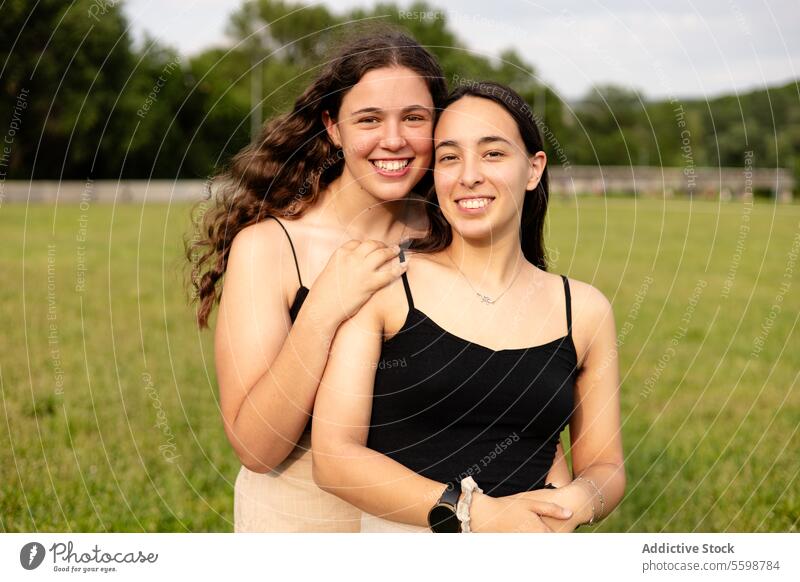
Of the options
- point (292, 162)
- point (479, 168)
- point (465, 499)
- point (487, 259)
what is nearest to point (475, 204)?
point (479, 168)

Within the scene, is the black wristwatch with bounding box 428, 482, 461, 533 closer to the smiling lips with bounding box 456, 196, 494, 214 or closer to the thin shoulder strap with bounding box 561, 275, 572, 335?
the thin shoulder strap with bounding box 561, 275, 572, 335

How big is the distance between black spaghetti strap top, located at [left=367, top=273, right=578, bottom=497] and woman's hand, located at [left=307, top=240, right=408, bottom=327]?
3.3 inches

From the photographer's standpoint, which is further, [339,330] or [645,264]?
[645,264]

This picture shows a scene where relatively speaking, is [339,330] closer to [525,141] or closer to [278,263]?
[278,263]

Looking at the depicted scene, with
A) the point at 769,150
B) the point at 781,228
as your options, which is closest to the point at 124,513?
the point at 781,228

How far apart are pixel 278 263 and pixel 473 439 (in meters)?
1.03

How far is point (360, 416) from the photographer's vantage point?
9.81 ft

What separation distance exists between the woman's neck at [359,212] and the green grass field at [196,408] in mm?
1315

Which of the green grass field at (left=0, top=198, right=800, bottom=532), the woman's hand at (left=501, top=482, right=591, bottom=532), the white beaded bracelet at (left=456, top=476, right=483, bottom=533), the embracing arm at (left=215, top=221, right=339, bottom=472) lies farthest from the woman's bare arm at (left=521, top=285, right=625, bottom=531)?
the green grass field at (left=0, top=198, right=800, bottom=532)

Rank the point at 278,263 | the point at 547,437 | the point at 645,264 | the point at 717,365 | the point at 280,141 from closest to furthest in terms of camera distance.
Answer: the point at 547,437
the point at 278,263
the point at 280,141
the point at 717,365
the point at 645,264

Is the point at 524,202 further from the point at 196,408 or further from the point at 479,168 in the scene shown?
the point at 196,408

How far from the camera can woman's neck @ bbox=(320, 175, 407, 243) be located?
3580 millimetres

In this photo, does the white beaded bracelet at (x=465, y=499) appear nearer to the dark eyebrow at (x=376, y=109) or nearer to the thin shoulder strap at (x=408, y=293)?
the thin shoulder strap at (x=408, y=293)

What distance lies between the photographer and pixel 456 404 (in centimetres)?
299
